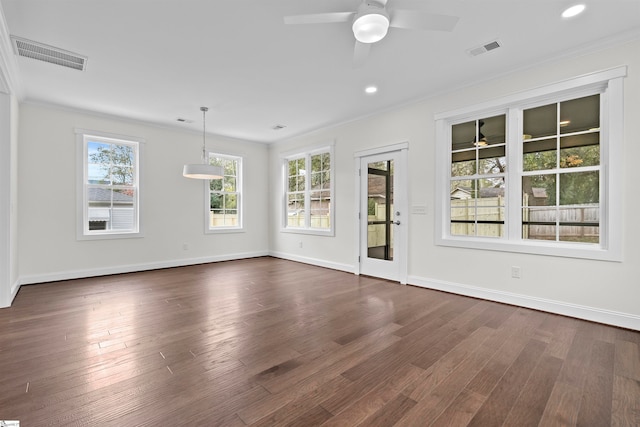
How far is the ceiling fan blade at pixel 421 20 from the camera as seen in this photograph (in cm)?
210

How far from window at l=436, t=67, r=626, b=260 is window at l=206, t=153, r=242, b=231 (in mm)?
4579

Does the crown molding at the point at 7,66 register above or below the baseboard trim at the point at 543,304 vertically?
above

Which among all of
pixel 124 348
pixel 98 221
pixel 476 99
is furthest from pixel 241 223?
pixel 476 99

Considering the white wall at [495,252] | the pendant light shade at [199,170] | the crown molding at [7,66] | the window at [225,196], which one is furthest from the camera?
the window at [225,196]

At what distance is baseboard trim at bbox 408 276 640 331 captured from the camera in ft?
9.46

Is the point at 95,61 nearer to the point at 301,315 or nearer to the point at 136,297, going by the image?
the point at 136,297

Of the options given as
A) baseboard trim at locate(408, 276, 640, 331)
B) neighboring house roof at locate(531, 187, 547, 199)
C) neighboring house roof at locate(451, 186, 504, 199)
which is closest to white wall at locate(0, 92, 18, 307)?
baseboard trim at locate(408, 276, 640, 331)

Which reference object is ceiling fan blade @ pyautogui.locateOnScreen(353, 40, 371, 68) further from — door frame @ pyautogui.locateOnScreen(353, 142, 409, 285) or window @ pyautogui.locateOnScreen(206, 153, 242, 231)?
window @ pyautogui.locateOnScreen(206, 153, 242, 231)

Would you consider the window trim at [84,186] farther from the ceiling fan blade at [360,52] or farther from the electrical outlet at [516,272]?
the electrical outlet at [516,272]

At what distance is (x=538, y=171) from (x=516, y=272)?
1.21 m

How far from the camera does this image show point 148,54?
3.18 m

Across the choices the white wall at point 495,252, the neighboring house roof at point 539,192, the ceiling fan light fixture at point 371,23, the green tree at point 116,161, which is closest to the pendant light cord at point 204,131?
the green tree at point 116,161

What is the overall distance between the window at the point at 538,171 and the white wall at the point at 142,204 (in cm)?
453

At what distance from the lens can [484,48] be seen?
122 inches
